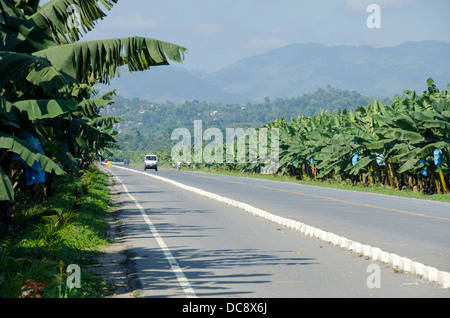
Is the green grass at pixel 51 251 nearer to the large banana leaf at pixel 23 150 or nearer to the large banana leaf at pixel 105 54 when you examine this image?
the large banana leaf at pixel 23 150

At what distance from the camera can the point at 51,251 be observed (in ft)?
34.8

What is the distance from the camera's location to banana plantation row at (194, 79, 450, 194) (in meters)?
28.3

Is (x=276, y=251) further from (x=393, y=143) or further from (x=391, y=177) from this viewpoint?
(x=391, y=177)

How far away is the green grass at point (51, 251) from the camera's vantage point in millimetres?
7793

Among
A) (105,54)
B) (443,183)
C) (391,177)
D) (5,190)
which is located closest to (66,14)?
(105,54)

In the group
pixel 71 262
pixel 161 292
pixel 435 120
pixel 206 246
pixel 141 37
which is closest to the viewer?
pixel 161 292

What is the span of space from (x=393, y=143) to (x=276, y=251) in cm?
2250

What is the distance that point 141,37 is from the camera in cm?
1134

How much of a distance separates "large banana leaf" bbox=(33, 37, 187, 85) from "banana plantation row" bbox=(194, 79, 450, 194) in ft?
59.7

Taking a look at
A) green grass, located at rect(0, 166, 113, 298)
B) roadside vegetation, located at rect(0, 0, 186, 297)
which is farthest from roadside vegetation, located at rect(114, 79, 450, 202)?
roadside vegetation, located at rect(0, 0, 186, 297)

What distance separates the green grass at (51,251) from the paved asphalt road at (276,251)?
2.75ft
